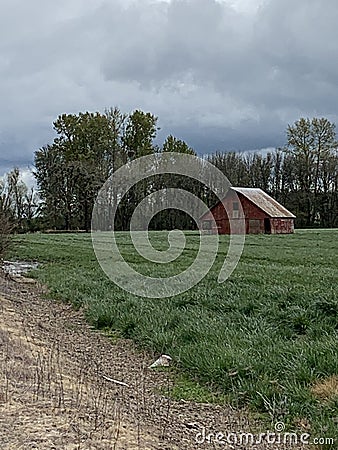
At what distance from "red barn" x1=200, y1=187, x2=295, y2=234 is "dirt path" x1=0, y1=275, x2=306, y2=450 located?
32.5 metres

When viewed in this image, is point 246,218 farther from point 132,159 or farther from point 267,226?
point 132,159

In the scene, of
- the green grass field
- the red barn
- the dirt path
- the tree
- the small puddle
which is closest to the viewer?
the dirt path

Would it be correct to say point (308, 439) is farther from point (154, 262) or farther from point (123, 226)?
point (123, 226)

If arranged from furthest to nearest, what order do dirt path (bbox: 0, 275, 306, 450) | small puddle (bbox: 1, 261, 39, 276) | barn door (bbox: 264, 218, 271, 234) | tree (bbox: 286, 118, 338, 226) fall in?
tree (bbox: 286, 118, 338, 226), barn door (bbox: 264, 218, 271, 234), small puddle (bbox: 1, 261, 39, 276), dirt path (bbox: 0, 275, 306, 450)

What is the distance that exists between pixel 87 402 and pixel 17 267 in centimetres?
1240

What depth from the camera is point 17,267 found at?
16.2 metres

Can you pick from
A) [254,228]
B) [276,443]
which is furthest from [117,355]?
[254,228]

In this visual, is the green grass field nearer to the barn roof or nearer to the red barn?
Answer: the red barn

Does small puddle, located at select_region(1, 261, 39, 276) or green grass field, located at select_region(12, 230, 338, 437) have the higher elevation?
small puddle, located at select_region(1, 261, 39, 276)

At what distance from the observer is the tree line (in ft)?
140

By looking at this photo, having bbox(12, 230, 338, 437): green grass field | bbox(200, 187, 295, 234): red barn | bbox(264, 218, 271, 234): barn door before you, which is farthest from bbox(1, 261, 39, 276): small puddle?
bbox(264, 218, 271, 234): barn door

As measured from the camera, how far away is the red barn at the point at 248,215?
38938mm

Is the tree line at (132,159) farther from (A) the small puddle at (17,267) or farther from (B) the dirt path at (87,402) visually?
(B) the dirt path at (87,402)

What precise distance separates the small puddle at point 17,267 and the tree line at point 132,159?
19.4 m
